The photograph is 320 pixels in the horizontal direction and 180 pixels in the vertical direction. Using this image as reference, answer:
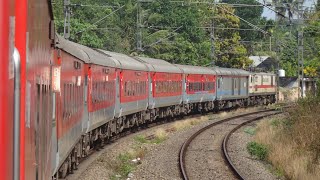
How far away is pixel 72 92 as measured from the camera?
33.5 ft

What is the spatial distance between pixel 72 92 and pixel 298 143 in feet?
31.6

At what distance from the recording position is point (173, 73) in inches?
1299

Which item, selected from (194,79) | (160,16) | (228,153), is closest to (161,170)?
(228,153)

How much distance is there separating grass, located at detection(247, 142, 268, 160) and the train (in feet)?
15.2

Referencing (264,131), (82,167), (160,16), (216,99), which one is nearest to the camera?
(82,167)

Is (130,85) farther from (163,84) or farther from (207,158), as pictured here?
(163,84)

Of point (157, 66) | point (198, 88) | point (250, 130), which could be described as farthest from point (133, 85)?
point (198, 88)

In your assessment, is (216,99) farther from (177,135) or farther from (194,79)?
(177,135)

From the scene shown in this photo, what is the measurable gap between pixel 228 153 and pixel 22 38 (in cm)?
1687

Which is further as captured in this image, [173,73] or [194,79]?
[194,79]

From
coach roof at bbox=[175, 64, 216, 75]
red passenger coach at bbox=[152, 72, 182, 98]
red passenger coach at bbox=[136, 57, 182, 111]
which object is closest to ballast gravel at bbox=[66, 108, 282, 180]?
red passenger coach at bbox=[136, 57, 182, 111]

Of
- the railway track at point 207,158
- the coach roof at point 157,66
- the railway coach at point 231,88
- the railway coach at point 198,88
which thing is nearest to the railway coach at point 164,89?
A: the coach roof at point 157,66

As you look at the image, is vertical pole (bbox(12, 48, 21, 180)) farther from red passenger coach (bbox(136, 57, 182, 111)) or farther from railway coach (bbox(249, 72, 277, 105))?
railway coach (bbox(249, 72, 277, 105))

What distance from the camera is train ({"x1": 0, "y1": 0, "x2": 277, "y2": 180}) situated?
2149 mm
